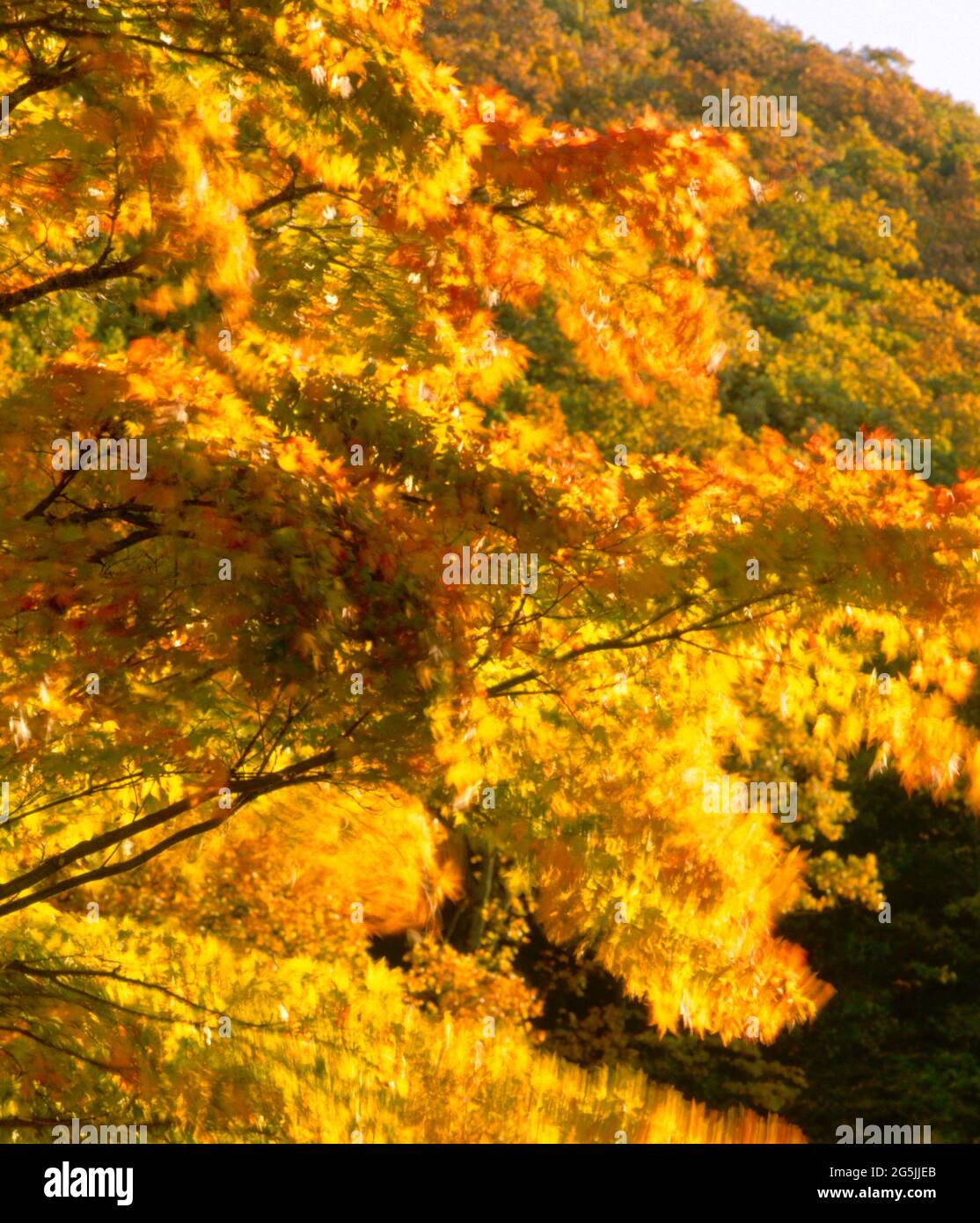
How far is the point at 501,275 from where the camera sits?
502 cm

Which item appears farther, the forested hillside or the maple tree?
the forested hillside

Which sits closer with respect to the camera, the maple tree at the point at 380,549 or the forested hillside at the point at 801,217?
the maple tree at the point at 380,549

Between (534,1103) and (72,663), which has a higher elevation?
(72,663)

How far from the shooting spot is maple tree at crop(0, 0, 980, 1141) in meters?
3.67

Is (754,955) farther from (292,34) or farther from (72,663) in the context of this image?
(292,34)

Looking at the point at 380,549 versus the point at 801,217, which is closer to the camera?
the point at 380,549

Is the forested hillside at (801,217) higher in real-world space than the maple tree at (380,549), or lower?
higher

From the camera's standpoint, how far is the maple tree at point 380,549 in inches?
144

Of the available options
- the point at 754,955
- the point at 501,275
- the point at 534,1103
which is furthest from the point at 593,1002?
the point at 501,275

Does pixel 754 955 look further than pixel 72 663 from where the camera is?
Yes

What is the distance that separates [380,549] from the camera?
142 inches

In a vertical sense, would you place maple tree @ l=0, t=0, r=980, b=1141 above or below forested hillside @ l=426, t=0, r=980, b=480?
below
